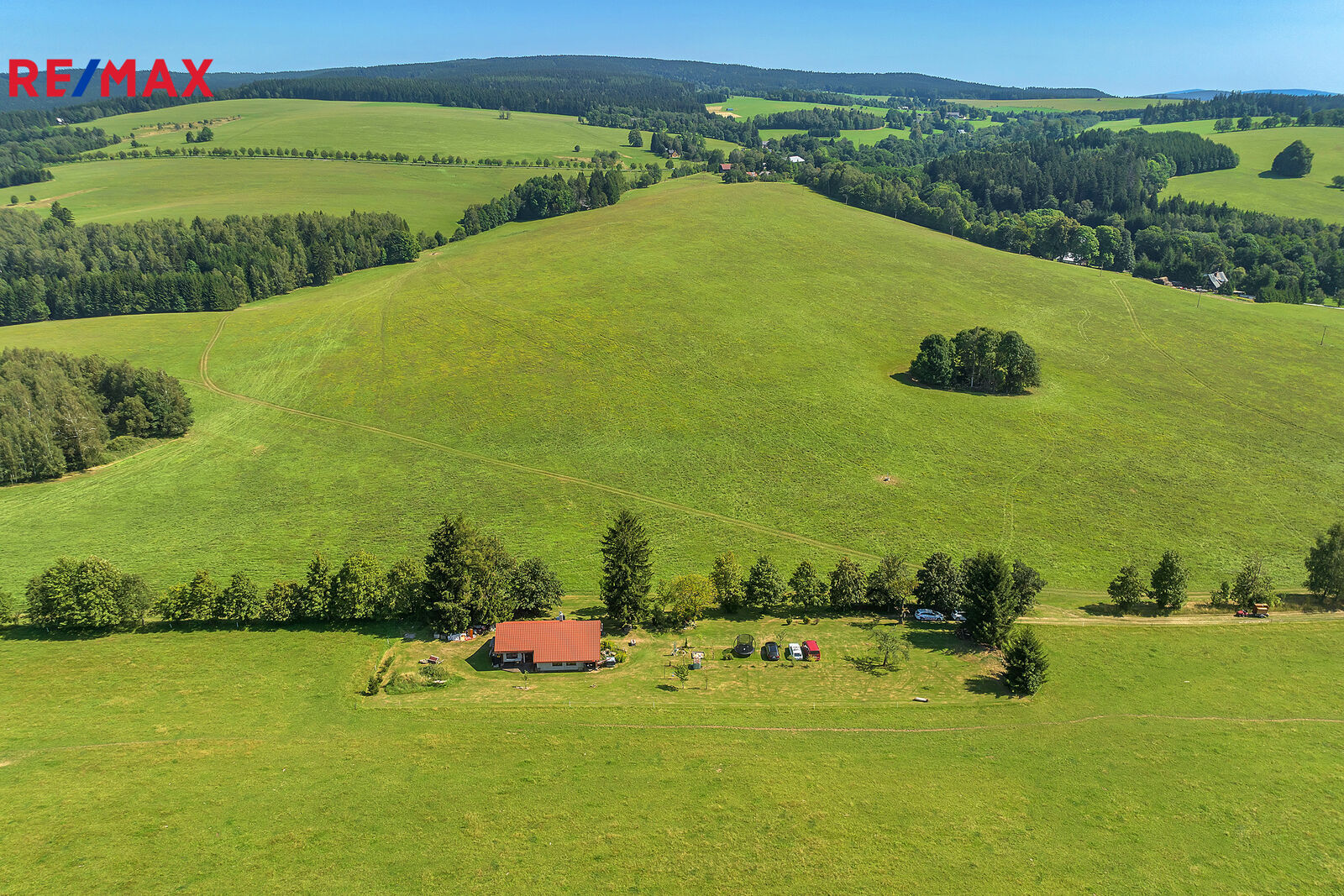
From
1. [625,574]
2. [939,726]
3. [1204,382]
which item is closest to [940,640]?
[939,726]

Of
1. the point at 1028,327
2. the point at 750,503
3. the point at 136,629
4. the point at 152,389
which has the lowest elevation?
the point at 136,629

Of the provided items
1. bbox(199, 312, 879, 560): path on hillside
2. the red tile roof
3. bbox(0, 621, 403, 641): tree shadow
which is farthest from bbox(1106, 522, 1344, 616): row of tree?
bbox(0, 621, 403, 641): tree shadow

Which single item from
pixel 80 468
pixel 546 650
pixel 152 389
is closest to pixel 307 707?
pixel 546 650

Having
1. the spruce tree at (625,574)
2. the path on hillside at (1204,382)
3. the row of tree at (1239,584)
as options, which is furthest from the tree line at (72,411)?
→ the path on hillside at (1204,382)

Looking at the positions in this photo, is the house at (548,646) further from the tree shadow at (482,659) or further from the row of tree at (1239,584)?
the row of tree at (1239,584)

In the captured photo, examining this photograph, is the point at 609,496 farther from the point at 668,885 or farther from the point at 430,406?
the point at 668,885
